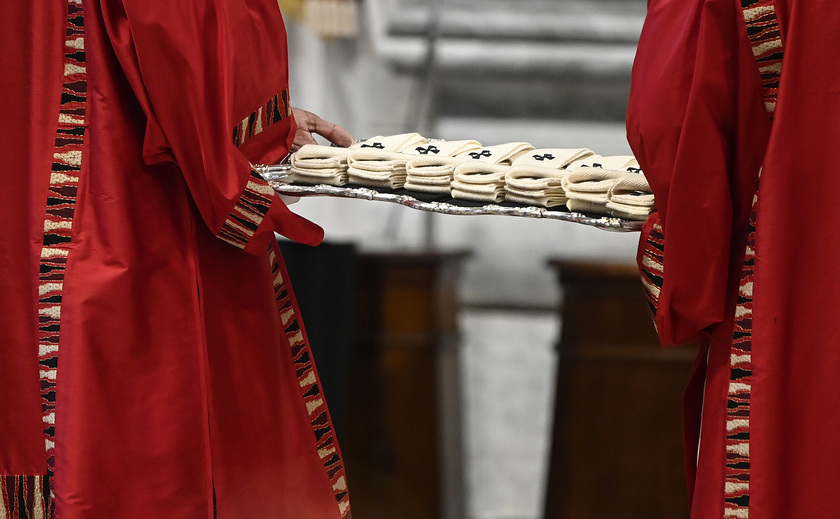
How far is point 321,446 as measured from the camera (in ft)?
4.34

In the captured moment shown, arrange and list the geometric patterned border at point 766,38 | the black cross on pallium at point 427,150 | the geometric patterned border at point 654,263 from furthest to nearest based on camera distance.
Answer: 1. the black cross on pallium at point 427,150
2. the geometric patterned border at point 654,263
3. the geometric patterned border at point 766,38

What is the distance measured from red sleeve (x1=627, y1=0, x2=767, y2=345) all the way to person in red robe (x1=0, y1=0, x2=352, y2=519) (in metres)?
0.50

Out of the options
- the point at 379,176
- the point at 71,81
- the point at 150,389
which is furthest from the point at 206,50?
the point at 150,389

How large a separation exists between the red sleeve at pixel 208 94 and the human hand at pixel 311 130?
0.58 ft

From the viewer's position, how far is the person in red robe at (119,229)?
1.05 m

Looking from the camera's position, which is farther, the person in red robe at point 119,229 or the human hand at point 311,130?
the human hand at point 311,130

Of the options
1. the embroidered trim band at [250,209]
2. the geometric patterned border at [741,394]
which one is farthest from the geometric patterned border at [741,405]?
the embroidered trim band at [250,209]

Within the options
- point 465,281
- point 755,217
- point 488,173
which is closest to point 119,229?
point 488,173

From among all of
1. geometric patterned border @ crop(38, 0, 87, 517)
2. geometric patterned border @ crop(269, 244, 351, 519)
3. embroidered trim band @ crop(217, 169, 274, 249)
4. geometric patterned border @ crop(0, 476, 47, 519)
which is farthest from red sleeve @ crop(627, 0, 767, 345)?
geometric patterned border @ crop(0, 476, 47, 519)

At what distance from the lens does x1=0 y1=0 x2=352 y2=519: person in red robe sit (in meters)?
1.05

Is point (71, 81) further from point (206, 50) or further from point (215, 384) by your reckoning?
point (215, 384)

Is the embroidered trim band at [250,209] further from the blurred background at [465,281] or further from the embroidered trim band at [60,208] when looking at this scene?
the blurred background at [465,281]

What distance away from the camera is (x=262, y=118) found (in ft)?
3.91

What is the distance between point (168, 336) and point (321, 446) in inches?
13.0
